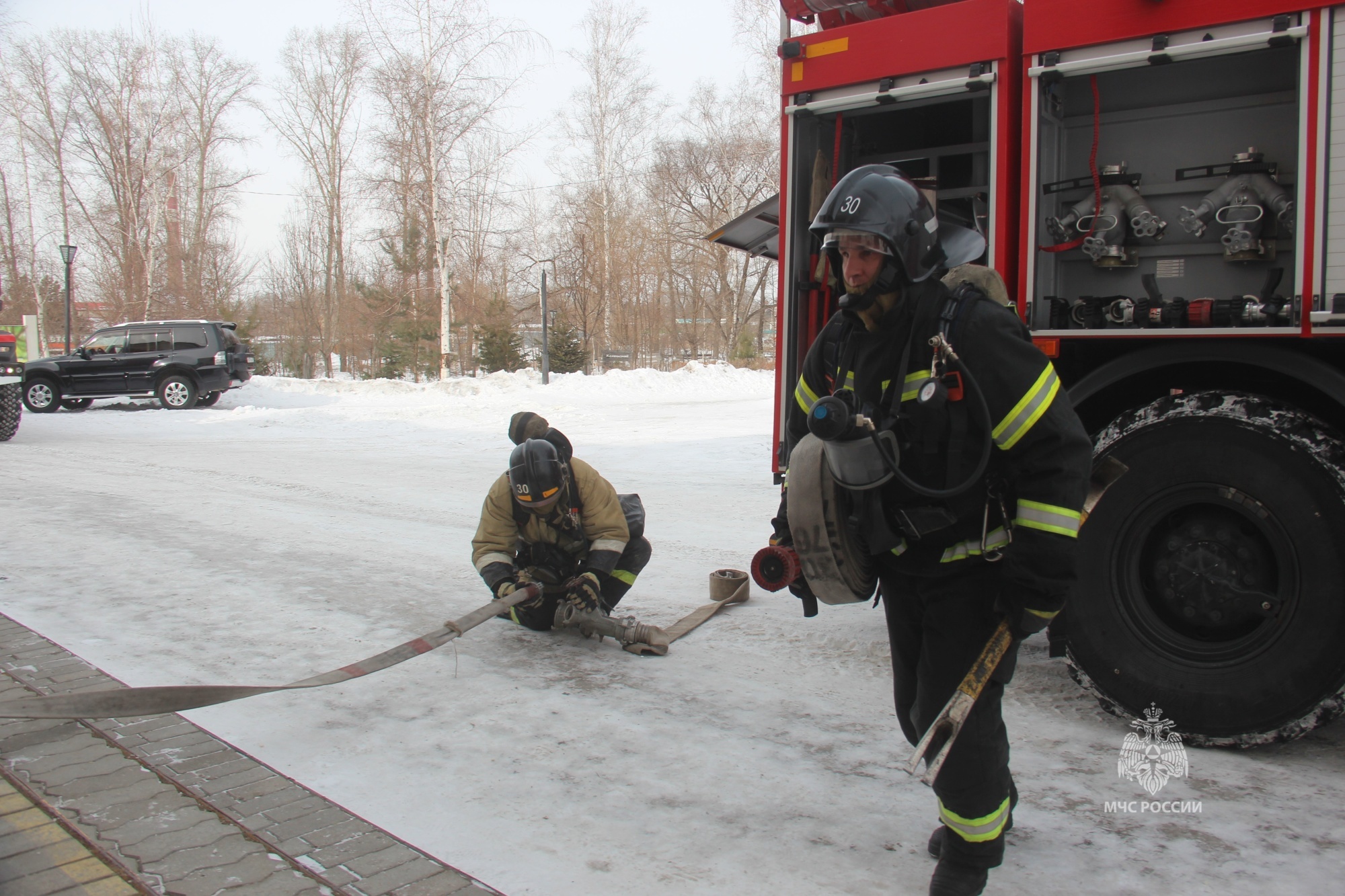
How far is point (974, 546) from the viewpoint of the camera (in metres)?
2.27

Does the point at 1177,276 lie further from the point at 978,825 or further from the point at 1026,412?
the point at 978,825

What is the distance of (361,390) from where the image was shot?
22.9 metres

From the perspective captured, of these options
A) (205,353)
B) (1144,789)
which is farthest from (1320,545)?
(205,353)

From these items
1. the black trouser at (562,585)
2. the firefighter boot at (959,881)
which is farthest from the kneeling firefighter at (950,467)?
the black trouser at (562,585)

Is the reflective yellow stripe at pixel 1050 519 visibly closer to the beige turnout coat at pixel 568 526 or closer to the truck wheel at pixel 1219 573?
the truck wheel at pixel 1219 573

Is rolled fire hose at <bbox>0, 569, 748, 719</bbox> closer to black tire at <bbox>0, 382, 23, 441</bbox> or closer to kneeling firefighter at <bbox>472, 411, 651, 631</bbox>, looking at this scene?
kneeling firefighter at <bbox>472, 411, 651, 631</bbox>

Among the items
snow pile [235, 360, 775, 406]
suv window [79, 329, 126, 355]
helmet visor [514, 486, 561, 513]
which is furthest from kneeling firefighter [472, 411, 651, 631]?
suv window [79, 329, 126, 355]

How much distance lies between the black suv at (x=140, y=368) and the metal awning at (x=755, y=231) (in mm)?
16676

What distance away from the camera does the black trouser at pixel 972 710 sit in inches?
88.9

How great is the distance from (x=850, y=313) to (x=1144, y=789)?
5.98 feet

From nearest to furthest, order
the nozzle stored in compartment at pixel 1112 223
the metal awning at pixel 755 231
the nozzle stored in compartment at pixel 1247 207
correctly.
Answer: the nozzle stored in compartment at pixel 1247 207 < the nozzle stored in compartment at pixel 1112 223 < the metal awning at pixel 755 231

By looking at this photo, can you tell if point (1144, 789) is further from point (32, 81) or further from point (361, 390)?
point (32, 81)

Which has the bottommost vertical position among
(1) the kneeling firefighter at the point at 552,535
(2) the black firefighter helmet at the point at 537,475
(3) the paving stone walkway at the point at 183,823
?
(3) the paving stone walkway at the point at 183,823

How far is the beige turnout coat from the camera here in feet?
14.3
